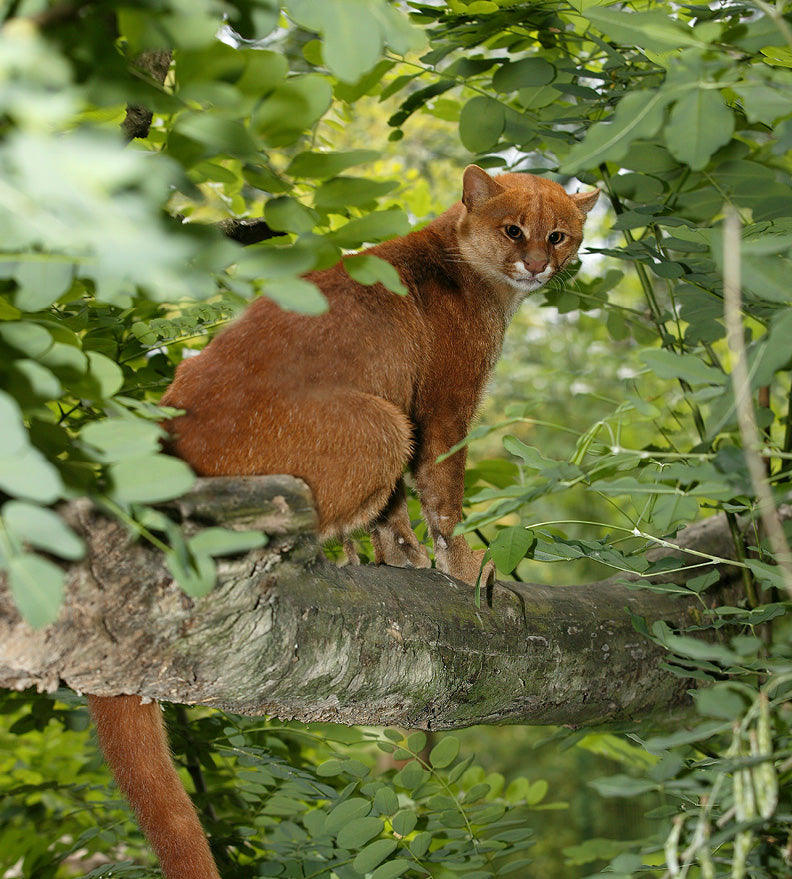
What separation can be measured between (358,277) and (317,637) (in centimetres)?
66

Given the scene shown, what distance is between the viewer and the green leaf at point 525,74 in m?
1.99

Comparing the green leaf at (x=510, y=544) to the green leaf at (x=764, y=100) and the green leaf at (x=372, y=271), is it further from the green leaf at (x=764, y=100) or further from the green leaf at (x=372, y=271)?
the green leaf at (x=764, y=100)

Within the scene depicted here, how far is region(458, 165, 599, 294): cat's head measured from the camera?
2508 mm

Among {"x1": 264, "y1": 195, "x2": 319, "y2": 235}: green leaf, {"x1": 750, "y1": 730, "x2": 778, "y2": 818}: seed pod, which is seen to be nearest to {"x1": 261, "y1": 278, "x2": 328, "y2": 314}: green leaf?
{"x1": 264, "y1": 195, "x2": 319, "y2": 235}: green leaf

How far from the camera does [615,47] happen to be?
79.7 inches

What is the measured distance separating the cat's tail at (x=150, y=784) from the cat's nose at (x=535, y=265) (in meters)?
1.72

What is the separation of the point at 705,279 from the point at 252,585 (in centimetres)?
116

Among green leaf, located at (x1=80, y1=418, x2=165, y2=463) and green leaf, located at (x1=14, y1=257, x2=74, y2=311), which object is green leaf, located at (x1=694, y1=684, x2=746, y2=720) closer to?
green leaf, located at (x1=80, y1=418, x2=165, y2=463)

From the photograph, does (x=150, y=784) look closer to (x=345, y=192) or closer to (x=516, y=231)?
(x=345, y=192)

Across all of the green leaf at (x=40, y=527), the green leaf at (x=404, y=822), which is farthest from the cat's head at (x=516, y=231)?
the green leaf at (x=40, y=527)

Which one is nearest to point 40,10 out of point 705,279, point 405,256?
point 705,279

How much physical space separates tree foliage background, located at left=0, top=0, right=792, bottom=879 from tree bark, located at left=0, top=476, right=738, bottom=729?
10cm

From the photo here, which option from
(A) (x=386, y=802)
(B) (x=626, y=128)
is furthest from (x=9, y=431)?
(A) (x=386, y=802)

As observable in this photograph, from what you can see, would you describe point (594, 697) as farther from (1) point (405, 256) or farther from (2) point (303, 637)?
(1) point (405, 256)
